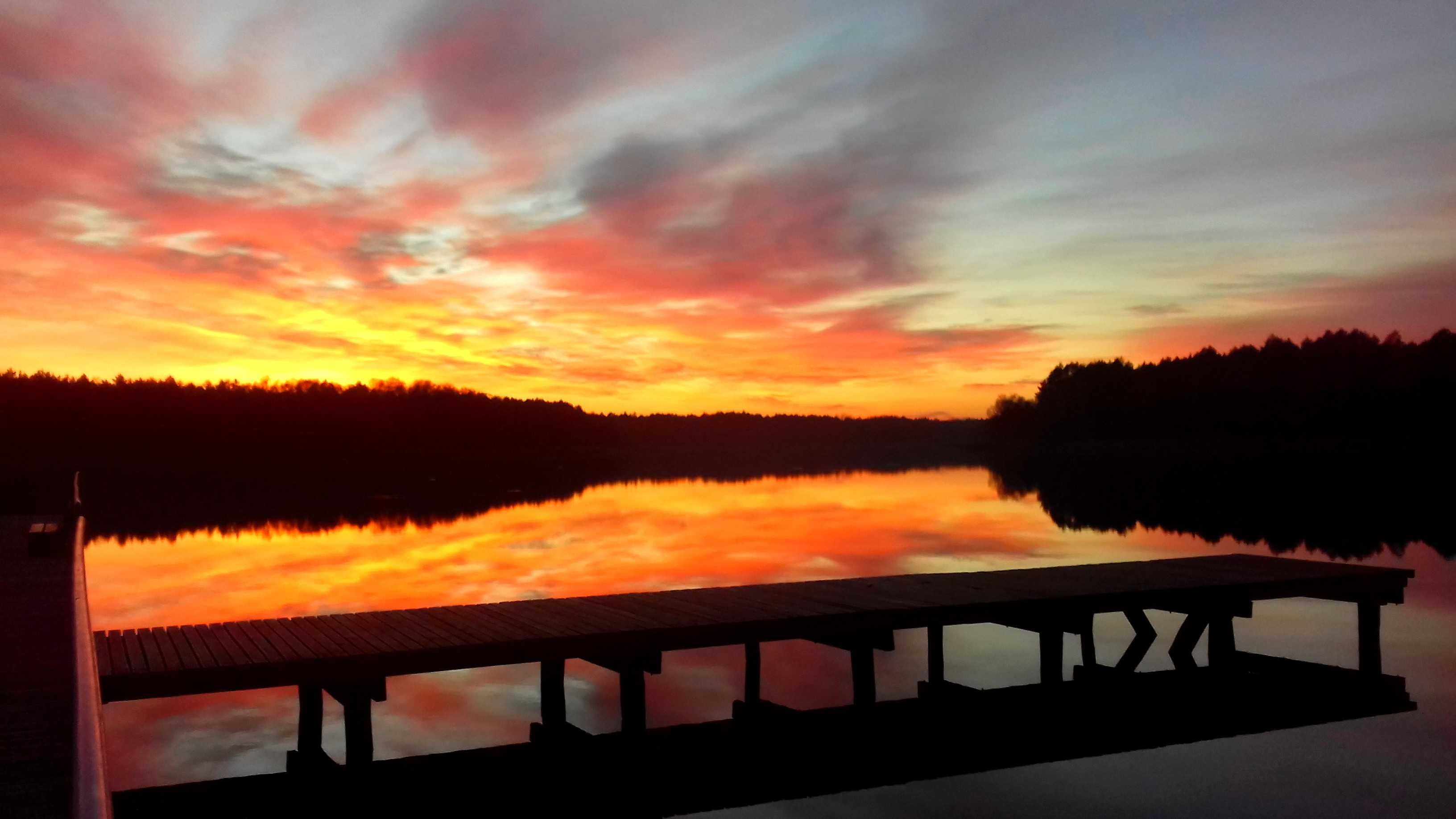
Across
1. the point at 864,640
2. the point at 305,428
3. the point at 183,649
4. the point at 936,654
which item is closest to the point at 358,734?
the point at 183,649

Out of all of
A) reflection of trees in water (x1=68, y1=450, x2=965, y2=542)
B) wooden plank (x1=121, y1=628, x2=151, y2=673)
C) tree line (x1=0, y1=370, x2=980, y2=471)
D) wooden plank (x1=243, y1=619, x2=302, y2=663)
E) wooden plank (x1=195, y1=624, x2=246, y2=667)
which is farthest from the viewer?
tree line (x1=0, y1=370, x2=980, y2=471)

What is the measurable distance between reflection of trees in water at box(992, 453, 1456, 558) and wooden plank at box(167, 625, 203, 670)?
24081 mm

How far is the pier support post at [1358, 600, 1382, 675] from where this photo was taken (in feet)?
39.7

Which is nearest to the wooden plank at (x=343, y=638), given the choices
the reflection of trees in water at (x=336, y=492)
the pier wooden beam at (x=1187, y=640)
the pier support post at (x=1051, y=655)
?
the pier support post at (x=1051, y=655)

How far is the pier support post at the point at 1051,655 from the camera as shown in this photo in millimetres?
10906

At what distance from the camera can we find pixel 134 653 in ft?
25.2

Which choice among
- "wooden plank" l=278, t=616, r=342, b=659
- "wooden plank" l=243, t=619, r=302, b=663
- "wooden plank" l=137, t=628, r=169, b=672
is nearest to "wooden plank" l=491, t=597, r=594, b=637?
"wooden plank" l=278, t=616, r=342, b=659

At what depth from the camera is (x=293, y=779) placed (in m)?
8.55

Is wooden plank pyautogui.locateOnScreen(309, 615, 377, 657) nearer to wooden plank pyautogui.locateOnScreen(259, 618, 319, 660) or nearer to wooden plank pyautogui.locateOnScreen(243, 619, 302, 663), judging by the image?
wooden plank pyautogui.locateOnScreen(259, 618, 319, 660)

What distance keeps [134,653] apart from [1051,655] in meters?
7.99

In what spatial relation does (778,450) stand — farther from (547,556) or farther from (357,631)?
(357,631)

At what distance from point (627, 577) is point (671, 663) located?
348 inches

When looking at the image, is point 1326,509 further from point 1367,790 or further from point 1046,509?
point 1367,790

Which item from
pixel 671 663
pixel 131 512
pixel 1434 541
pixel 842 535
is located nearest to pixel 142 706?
pixel 671 663
